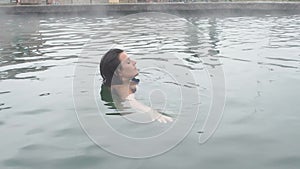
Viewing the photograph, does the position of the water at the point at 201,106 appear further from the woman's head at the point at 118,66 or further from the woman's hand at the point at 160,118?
the woman's head at the point at 118,66

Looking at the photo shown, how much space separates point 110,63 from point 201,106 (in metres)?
1.15

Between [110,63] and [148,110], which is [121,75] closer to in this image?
[110,63]

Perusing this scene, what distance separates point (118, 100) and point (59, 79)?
1939 millimetres

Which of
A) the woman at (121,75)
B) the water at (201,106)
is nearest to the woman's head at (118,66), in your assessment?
the woman at (121,75)

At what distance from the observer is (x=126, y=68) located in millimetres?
4430

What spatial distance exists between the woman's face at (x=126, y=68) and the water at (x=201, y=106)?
0.67 metres

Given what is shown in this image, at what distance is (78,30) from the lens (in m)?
13.2

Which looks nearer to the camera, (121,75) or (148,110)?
(148,110)

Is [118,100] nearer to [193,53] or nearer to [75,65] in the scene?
[75,65]

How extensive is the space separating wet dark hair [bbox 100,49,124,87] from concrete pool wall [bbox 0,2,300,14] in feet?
51.2

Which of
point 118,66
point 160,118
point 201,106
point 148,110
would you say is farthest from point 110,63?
point 201,106

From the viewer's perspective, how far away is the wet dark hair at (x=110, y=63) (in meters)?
4.39

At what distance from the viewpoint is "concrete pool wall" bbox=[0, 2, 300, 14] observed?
64.5ft

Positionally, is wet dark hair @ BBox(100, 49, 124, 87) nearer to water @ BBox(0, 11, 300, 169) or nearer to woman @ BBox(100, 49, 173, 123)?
woman @ BBox(100, 49, 173, 123)
